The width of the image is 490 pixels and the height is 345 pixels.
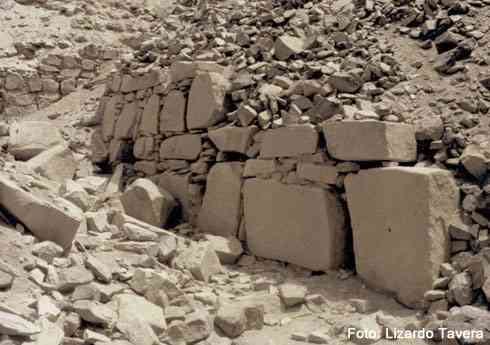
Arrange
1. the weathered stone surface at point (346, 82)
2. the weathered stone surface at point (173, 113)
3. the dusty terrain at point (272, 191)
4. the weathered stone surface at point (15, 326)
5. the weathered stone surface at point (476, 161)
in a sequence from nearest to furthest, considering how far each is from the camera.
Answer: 1. the weathered stone surface at point (15, 326)
2. the dusty terrain at point (272, 191)
3. the weathered stone surface at point (476, 161)
4. the weathered stone surface at point (346, 82)
5. the weathered stone surface at point (173, 113)

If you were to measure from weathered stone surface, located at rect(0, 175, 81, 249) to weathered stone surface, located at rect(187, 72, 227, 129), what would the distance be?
7.52 ft

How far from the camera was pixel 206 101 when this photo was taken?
19.0 ft

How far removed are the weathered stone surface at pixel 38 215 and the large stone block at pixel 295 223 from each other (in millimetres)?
1841

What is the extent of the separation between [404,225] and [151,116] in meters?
3.82

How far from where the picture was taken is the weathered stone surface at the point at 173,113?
20.1 feet

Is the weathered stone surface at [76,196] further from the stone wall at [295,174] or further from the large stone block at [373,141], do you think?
the large stone block at [373,141]

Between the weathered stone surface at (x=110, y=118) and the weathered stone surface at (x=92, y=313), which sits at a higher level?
the weathered stone surface at (x=110, y=118)

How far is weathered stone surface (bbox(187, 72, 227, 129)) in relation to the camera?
571 cm

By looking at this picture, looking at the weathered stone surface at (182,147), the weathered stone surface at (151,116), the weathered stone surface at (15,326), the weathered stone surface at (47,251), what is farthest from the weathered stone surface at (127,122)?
the weathered stone surface at (15,326)

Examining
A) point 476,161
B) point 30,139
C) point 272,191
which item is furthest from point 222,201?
point 30,139

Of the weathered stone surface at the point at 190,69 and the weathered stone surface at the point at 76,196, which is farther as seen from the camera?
the weathered stone surface at the point at 190,69

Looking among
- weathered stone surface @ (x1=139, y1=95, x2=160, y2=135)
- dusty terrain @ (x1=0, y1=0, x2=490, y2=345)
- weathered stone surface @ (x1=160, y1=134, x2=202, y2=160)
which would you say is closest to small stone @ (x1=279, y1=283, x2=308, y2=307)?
dusty terrain @ (x1=0, y1=0, x2=490, y2=345)

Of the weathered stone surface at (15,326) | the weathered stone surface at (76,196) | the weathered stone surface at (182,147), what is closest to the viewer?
the weathered stone surface at (15,326)

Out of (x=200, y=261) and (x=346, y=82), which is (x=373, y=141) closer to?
(x=346, y=82)
